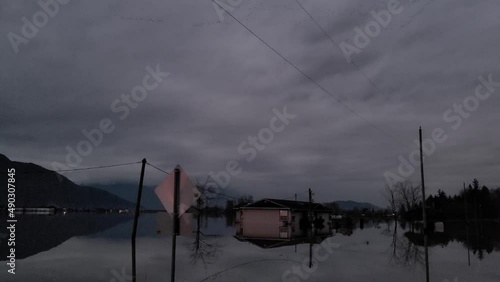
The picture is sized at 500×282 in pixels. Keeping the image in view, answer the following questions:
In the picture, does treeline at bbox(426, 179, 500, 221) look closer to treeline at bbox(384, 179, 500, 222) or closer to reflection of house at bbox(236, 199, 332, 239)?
treeline at bbox(384, 179, 500, 222)

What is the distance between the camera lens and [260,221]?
2228 inches

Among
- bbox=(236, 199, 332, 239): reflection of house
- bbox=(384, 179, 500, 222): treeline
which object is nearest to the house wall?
bbox=(236, 199, 332, 239): reflection of house

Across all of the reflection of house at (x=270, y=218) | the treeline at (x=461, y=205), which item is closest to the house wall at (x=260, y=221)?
the reflection of house at (x=270, y=218)

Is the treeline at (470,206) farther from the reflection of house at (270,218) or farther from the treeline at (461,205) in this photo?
the reflection of house at (270,218)

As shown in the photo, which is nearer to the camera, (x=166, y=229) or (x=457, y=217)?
(x=166, y=229)

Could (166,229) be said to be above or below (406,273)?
above

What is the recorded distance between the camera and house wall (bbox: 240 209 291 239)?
55.3 meters

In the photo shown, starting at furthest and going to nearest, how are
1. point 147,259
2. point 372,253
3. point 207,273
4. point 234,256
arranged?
point 372,253 < point 234,256 < point 147,259 < point 207,273

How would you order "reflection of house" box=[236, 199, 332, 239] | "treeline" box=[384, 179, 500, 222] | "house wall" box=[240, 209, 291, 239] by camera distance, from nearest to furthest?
"reflection of house" box=[236, 199, 332, 239] < "house wall" box=[240, 209, 291, 239] < "treeline" box=[384, 179, 500, 222]

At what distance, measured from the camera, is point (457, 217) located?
128375 millimetres

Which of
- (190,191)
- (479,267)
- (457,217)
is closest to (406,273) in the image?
(479,267)

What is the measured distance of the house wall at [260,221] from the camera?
55.3 meters

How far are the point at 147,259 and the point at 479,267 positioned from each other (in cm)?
1476

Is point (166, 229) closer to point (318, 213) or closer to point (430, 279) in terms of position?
point (430, 279)
